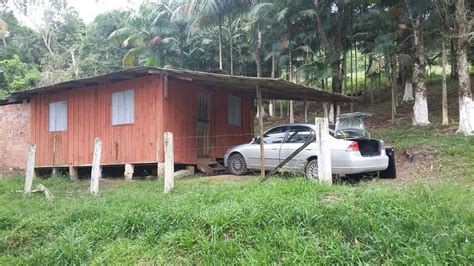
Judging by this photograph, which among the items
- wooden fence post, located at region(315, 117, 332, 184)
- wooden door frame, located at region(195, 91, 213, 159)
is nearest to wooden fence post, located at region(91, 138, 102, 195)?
wooden door frame, located at region(195, 91, 213, 159)

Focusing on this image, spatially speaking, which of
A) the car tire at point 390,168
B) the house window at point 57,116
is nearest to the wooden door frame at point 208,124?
the house window at point 57,116

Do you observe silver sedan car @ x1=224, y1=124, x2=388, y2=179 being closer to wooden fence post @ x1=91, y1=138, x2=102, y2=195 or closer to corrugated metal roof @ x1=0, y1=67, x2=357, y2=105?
corrugated metal roof @ x1=0, y1=67, x2=357, y2=105

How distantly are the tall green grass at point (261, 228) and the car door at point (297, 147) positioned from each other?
2364 millimetres

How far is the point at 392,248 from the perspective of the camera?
4.90 metres

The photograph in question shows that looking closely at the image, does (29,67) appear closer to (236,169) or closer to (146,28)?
(146,28)

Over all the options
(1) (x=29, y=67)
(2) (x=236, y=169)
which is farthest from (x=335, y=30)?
(1) (x=29, y=67)

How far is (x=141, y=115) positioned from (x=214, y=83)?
2.32 m

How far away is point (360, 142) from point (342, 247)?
4.52m

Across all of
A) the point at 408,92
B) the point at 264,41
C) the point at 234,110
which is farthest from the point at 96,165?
the point at 408,92

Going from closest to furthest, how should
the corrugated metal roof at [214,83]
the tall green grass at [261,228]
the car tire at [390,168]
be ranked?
1. the tall green grass at [261,228]
2. the car tire at [390,168]
3. the corrugated metal roof at [214,83]

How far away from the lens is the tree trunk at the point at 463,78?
A: 43.5 feet

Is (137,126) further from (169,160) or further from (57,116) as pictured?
(169,160)

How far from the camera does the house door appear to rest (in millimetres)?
12992

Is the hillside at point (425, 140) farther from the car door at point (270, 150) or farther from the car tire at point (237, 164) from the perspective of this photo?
the car tire at point (237, 164)
